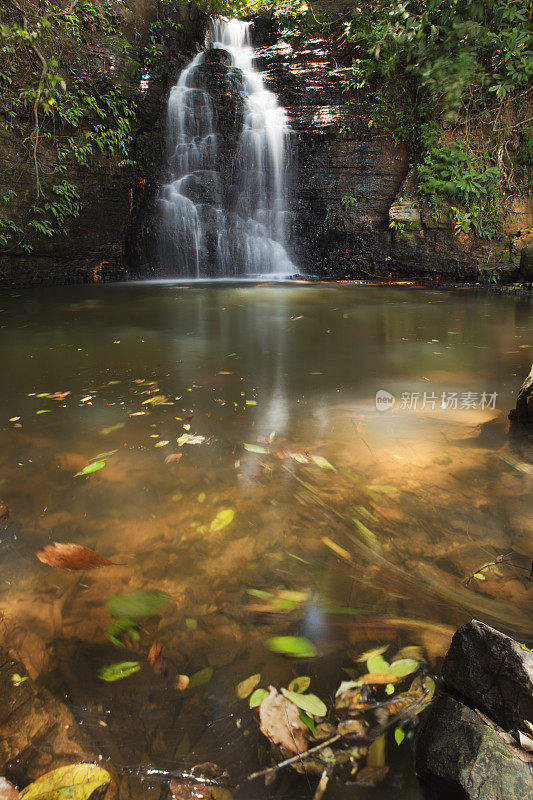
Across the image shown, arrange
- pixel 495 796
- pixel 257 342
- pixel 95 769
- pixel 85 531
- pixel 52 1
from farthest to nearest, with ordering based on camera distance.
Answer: pixel 52 1 < pixel 257 342 < pixel 85 531 < pixel 95 769 < pixel 495 796

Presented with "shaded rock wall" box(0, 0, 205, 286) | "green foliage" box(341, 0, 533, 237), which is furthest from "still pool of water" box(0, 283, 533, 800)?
"green foliage" box(341, 0, 533, 237)

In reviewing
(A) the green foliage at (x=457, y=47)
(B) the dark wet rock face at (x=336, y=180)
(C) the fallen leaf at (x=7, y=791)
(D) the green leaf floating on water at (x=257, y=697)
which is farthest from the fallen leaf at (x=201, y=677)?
(A) the green foliage at (x=457, y=47)

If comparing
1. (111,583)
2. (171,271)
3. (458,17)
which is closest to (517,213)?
(458,17)

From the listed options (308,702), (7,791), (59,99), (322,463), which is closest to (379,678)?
(308,702)

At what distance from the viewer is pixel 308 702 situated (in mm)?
935

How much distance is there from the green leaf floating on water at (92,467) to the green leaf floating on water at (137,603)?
2.62 feet

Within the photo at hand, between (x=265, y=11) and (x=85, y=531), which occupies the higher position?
(x=265, y=11)

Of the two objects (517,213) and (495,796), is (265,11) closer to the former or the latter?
(517,213)

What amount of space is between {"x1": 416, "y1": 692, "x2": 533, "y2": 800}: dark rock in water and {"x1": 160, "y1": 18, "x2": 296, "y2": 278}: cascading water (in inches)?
435

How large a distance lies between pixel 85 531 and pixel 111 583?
12.2 inches

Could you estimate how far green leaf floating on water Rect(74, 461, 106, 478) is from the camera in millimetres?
1866

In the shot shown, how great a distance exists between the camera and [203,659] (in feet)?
3.41

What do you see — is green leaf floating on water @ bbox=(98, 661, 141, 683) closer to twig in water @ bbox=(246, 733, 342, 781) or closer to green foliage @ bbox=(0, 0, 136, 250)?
twig in water @ bbox=(246, 733, 342, 781)

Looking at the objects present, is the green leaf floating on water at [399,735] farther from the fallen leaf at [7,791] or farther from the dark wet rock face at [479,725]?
the fallen leaf at [7,791]
